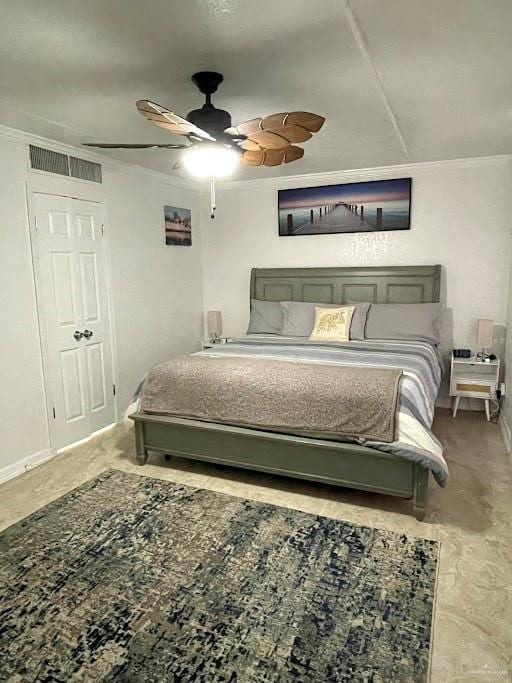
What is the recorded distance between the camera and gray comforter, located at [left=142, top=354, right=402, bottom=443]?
2.64 meters

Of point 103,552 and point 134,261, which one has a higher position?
point 134,261

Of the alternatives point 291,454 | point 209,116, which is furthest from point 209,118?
point 291,454

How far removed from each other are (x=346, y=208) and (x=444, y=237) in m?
1.04

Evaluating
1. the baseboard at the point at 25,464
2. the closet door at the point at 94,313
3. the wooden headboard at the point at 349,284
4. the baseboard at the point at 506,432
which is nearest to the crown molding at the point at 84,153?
the closet door at the point at 94,313

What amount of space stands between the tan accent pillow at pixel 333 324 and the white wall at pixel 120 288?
1684 mm

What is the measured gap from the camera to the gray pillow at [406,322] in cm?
421

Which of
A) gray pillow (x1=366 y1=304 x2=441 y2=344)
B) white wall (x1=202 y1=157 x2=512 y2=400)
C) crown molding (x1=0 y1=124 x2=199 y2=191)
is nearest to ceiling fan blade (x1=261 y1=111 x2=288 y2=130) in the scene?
crown molding (x1=0 y1=124 x2=199 y2=191)

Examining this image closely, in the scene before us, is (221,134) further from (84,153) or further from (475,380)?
(475,380)

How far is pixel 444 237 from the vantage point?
14.6ft

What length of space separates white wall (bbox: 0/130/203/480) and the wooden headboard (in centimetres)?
96

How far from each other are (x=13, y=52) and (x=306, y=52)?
1.32 metres

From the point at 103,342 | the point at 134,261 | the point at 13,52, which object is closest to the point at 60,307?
the point at 103,342

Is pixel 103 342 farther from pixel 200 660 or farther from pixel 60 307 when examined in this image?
pixel 200 660

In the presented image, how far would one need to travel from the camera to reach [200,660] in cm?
168
